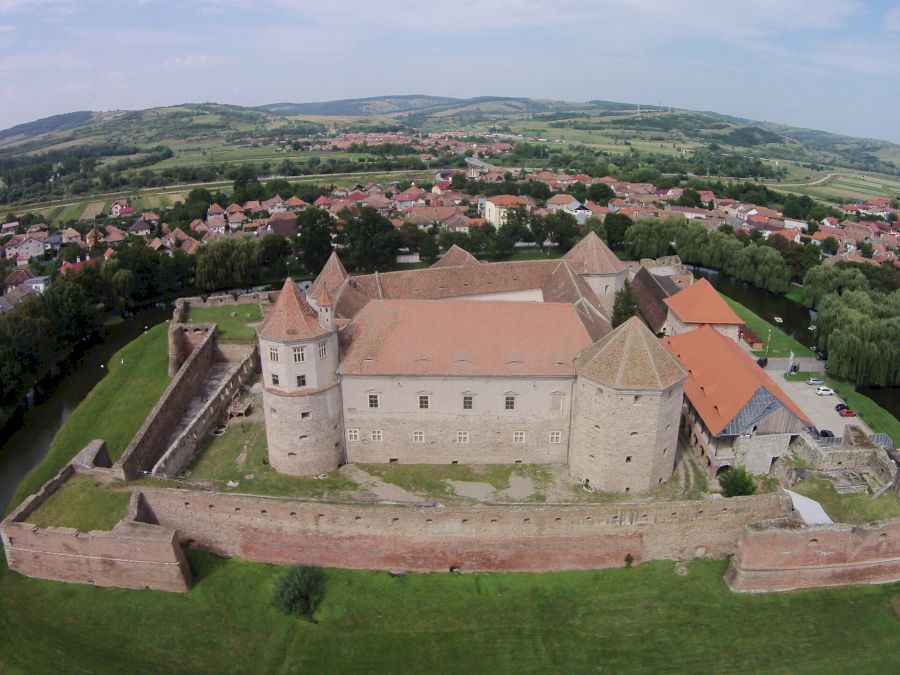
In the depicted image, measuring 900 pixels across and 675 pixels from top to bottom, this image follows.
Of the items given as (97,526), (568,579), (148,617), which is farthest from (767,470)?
(97,526)

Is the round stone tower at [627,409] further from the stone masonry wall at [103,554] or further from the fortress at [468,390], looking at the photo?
the stone masonry wall at [103,554]

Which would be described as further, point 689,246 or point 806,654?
point 689,246

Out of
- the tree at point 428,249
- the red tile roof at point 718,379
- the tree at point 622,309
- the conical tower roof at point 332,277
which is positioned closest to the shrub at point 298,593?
the red tile roof at point 718,379

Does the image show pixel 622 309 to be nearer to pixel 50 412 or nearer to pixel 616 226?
pixel 50 412

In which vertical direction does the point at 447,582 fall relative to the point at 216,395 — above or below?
below

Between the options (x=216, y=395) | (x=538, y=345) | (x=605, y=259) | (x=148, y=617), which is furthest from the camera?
(x=605, y=259)

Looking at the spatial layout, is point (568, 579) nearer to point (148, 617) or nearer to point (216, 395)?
point (148, 617)

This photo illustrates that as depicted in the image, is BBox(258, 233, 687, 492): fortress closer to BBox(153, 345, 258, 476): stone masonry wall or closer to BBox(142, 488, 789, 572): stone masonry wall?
BBox(142, 488, 789, 572): stone masonry wall
